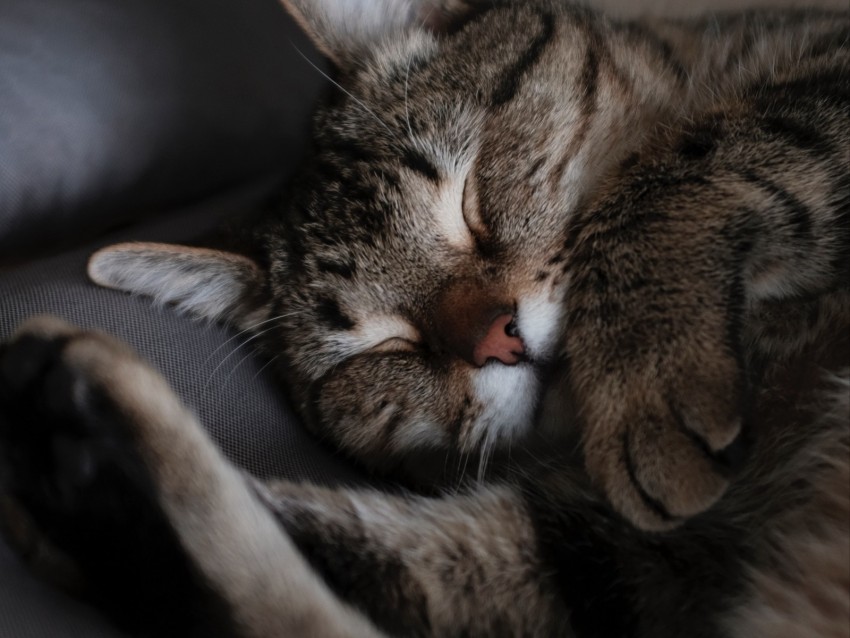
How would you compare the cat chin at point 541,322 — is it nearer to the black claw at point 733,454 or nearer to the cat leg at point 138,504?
the black claw at point 733,454

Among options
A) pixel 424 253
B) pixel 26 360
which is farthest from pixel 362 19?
pixel 26 360

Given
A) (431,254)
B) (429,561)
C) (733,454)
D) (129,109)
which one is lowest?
(429,561)

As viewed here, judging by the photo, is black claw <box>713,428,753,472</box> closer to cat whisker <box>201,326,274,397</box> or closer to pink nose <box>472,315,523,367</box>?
pink nose <box>472,315,523,367</box>

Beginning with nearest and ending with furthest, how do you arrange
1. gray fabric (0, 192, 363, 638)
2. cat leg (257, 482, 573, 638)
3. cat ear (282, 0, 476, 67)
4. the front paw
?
1. the front paw
2. cat leg (257, 482, 573, 638)
3. gray fabric (0, 192, 363, 638)
4. cat ear (282, 0, 476, 67)

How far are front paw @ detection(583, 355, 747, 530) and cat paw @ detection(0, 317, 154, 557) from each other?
17.5 inches

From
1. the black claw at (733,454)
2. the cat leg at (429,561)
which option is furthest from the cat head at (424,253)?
the black claw at (733,454)

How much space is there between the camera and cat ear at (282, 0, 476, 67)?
1.06 meters

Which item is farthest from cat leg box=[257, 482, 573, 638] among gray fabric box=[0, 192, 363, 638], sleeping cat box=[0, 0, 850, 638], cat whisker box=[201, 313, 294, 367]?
cat whisker box=[201, 313, 294, 367]

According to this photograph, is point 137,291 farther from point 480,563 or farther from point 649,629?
point 649,629

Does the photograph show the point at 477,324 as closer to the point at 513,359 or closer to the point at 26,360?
the point at 513,359

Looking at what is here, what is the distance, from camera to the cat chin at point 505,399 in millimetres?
828

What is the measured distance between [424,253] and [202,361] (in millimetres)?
330

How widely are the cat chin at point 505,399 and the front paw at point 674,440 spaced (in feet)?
0.61

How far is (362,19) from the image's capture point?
3.55 feet
